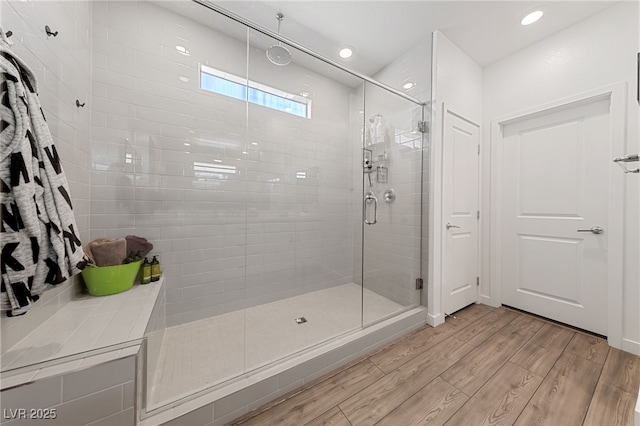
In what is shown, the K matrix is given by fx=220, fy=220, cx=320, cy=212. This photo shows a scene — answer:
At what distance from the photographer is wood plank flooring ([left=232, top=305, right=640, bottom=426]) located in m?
1.13

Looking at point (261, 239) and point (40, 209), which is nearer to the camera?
Answer: point (40, 209)

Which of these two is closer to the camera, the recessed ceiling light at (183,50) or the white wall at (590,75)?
the white wall at (590,75)

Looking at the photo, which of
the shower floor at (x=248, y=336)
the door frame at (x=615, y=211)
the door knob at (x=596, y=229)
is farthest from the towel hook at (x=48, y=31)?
the door knob at (x=596, y=229)

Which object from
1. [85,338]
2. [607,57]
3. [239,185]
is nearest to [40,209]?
[85,338]

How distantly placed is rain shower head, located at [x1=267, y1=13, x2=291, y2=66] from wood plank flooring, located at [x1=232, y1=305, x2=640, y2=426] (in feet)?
8.59

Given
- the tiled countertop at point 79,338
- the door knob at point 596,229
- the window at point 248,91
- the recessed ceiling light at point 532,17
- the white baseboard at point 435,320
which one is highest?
the recessed ceiling light at point 532,17

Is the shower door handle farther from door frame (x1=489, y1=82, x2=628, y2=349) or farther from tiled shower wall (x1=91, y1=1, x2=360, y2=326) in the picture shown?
door frame (x1=489, y1=82, x2=628, y2=349)

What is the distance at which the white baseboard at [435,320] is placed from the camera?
2.02 m

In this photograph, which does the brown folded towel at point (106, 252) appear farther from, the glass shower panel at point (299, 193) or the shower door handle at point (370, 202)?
the shower door handle at point (370, 202)

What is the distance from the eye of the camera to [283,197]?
2.42 meters

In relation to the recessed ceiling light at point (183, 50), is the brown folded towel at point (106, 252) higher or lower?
lower

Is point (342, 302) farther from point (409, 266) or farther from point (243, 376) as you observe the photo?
point (243, 376)

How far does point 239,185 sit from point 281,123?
2.69ft

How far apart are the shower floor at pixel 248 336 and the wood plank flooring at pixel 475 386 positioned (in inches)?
11.1
